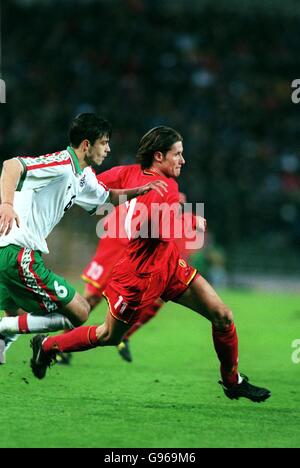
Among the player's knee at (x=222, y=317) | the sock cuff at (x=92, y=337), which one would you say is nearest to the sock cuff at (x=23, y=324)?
the sock cuff at (x=92, y=337)

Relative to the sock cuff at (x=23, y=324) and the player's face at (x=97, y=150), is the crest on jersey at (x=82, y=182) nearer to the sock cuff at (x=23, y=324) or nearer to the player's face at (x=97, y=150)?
the player's face at (x=97, y=150)

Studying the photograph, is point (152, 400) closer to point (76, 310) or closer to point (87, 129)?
point (76, 310)

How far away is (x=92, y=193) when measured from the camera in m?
6.44

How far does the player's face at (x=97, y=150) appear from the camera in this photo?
617 cm

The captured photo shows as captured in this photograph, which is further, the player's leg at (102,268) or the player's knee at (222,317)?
the player's leg at (102,268)

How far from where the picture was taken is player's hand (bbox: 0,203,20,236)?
17.4 ft

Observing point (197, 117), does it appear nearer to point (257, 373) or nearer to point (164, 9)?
point (164, 9)

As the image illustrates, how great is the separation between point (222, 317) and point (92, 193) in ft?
4.22

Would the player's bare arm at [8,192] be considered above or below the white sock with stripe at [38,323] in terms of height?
above

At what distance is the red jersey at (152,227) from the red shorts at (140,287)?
0.16 ft

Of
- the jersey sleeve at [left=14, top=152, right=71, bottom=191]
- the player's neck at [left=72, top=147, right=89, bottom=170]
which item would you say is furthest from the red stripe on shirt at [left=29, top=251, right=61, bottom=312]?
the player's neck at [left=72, top=147, right=89, bottom=170]

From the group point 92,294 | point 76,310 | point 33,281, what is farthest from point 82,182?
point 92,294

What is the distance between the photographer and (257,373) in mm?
7891

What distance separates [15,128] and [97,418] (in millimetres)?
13683
